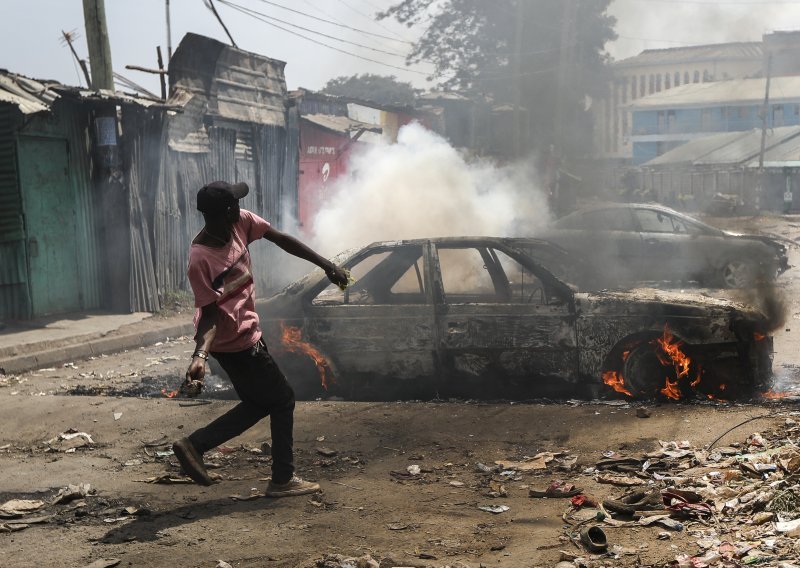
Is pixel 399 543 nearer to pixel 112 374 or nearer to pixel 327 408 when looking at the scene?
pixel 327 408

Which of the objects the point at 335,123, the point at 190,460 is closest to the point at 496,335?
the point at 190,460

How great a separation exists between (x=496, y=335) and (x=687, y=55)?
86.7 m

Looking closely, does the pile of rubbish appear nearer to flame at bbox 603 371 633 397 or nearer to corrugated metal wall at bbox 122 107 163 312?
flame at bbox 603 371 633 397

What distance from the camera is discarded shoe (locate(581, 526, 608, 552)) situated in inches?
165

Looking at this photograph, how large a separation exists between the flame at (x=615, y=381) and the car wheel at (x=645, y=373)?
0.11 ft

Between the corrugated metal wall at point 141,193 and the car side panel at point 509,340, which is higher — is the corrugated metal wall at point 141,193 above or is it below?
above

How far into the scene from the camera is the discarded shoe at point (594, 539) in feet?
13.8

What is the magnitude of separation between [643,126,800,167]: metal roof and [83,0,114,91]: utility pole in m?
42.0

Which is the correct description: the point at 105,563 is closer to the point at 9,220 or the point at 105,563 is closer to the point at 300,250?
the point at 300,250

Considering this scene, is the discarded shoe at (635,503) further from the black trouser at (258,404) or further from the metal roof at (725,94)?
the metal roof at (725,94)

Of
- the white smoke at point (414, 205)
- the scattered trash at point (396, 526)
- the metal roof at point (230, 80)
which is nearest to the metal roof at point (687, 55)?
the white smoke at point (414, 205)

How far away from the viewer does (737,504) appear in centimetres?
473

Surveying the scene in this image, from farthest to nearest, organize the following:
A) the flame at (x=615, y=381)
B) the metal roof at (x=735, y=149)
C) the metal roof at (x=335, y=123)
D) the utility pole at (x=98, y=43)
Answer: 1. the metal roof at (x=735, y=149)
2. the metal roof at (x=335, y=123)
3. the utility pole at (x=98, y=43)
4. the flame at (x=615, y=381)

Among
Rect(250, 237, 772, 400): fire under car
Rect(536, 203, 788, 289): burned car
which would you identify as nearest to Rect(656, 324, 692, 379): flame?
Rect(250, 237, 772, 400): fire under car
